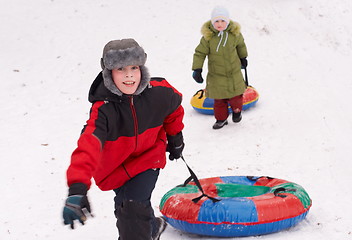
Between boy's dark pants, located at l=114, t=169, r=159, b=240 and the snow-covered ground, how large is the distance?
87 cm

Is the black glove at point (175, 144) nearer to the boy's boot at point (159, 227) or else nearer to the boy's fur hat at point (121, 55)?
the boy's boot at point (159, 227)

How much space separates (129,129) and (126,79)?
35 cm

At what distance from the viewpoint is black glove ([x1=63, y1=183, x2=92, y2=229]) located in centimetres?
258

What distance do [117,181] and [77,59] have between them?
7.15 metres

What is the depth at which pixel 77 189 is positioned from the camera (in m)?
2.71

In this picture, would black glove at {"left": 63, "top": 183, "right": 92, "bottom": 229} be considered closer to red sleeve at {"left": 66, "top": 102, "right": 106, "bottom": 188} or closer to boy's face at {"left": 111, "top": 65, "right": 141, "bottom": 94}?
red sleeve at {"left": 66, "top": 102, "right": 106, "bottom": 188}

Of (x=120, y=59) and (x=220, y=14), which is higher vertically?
(x=120, y=59)

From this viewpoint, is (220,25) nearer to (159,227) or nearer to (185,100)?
(185,100)

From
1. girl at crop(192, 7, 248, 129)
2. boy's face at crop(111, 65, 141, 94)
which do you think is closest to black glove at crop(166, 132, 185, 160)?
boy's face at crop(111, 65, 141, 94)

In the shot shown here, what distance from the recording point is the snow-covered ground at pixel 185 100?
5211 millimetres

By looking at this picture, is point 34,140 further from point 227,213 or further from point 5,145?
point 227,213

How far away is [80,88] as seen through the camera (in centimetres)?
934

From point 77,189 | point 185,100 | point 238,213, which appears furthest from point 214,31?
point 77,189

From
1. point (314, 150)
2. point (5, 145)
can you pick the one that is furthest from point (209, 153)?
point (5, 145)
